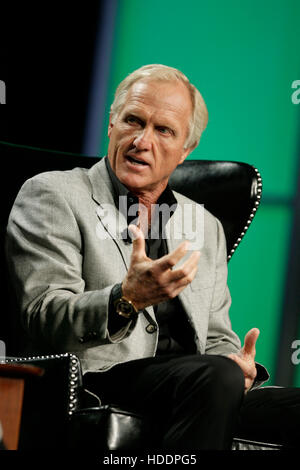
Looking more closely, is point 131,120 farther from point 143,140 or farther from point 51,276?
point 51,276

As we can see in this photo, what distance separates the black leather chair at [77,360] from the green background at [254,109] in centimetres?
82

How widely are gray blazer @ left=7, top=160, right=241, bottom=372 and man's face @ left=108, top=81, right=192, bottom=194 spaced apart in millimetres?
67

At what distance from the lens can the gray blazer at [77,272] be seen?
4.70 ft

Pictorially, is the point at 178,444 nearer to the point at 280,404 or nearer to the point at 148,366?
the point at 148,366

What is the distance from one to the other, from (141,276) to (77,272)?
300 mm

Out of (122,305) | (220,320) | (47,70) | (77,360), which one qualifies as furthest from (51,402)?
(47,70)

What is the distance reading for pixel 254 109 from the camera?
2.92 meters

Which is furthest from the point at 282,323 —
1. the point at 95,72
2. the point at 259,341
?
the point at 95,72

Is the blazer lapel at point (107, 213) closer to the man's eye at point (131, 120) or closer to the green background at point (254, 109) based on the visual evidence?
the man's eye at point (131, 120)

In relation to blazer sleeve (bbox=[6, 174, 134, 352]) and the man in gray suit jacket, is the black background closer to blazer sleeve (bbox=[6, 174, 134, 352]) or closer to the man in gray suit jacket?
the man in gray suit jacket

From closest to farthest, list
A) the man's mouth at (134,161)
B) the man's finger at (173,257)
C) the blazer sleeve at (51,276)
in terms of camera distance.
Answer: the man's finger at (173,257) → the blazer sleeve at (51,276) → the man's mouth at (134,161)

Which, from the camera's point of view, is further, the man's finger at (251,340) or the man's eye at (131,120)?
the man's eye at (131,120)

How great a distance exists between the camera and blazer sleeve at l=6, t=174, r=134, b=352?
141 cm

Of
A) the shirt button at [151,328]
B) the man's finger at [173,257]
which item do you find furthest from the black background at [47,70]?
the man's finger at [173,257]
